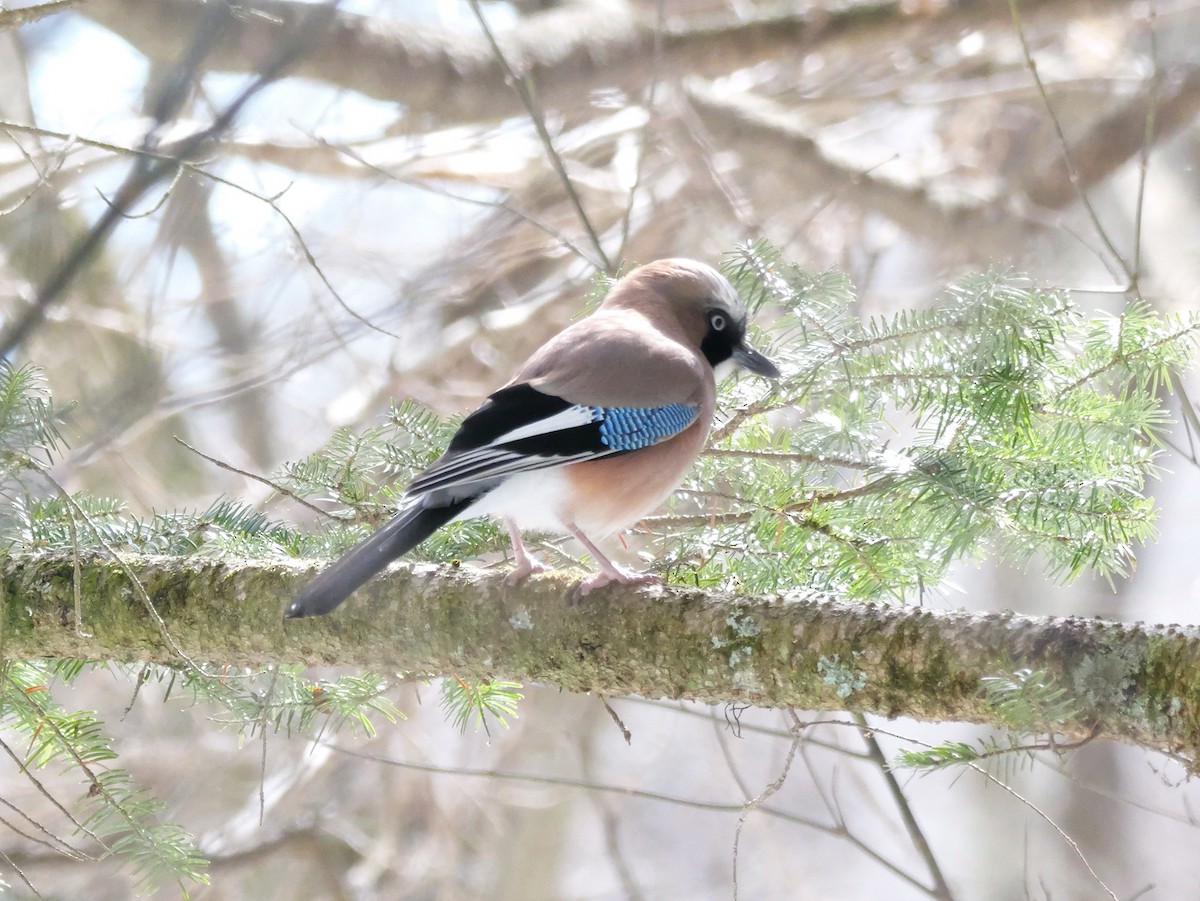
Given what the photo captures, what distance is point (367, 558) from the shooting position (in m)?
2.16

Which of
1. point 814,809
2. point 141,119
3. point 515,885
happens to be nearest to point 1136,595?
point 814,809

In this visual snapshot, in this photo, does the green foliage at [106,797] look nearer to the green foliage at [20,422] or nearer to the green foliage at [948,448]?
the green foliage at [20,422]

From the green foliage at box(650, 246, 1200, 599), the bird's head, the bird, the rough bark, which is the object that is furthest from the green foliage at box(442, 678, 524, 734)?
the bird's head

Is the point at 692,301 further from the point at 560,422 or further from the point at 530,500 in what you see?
the point at 530,500

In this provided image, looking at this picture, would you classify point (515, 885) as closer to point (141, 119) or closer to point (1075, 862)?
point (1075, 862)

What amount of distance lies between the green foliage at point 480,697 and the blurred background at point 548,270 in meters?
1.58

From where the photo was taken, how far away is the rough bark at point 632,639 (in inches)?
68.4

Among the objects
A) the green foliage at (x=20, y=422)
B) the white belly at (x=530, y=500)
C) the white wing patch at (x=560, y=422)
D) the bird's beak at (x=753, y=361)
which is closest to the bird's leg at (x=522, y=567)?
the white belly at (x=530, y=500)

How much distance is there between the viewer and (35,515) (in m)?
2.49

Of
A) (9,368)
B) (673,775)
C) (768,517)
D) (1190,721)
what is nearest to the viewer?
(1190,721)

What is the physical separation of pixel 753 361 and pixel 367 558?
4.18 ft

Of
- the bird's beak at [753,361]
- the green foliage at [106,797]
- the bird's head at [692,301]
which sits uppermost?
the bird's head at [692,301]

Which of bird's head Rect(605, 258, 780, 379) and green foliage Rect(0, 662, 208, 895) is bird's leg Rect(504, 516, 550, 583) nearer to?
green foliage Rect(0, 662, 208, 895)

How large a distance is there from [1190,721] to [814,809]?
6141mm
